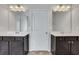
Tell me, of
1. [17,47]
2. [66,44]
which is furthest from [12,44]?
[66,44]

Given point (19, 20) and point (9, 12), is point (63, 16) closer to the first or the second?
point (19, 20)

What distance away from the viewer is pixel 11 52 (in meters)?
2.80

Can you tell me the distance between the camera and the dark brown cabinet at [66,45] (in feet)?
9.31

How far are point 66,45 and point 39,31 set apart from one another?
121 centimetres

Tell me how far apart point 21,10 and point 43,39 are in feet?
3.57

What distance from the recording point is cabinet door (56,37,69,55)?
9.29 ft

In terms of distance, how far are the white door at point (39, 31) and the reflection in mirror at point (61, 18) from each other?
0.89 ft

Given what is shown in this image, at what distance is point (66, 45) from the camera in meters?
2.87

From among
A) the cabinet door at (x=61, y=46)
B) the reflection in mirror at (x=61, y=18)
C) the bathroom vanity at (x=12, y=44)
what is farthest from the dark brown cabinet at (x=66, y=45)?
the reflection in mirror at (x=61, y=18)

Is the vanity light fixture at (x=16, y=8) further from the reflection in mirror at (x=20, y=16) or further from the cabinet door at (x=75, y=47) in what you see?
the cabinet door at (x=75, y=47)

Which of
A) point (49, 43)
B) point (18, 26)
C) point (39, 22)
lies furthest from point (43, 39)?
point (18, 26)

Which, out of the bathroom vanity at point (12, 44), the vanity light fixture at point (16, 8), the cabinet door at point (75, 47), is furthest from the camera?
the vanity light fixture at point (16, 8)

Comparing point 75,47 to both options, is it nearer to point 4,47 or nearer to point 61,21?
point 61,21

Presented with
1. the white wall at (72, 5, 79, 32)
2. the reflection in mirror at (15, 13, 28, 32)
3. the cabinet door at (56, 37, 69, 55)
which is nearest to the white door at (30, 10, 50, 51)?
the reflection in mirror at (15, 13, 28, 32)
